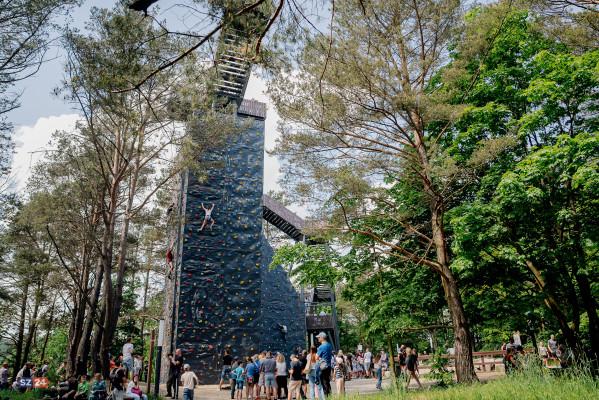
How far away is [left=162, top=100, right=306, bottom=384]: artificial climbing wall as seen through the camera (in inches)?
578

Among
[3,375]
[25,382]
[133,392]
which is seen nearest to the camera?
[133,392]

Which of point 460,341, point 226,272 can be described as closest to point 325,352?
point 460,341

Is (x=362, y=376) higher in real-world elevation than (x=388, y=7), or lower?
lower

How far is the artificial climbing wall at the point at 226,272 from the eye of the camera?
1468 centimetres

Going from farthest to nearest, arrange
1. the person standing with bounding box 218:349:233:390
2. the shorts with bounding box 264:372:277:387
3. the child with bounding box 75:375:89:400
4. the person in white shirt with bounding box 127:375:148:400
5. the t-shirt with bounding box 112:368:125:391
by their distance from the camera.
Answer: the person standing with bounding box 218:349:233:390
the shorts with bounding box 264:372:277:387
the child with bounding box 75:375:89:400
the person in white shirt with bounding box 127:375:148:400
the t-shirt with bounding box 112:368:125:391

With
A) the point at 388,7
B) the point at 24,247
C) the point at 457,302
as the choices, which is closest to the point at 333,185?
the point at 457,302

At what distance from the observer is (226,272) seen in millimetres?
15773

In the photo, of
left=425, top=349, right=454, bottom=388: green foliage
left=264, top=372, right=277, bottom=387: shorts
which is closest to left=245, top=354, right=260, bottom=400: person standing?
left=264, top=372, right=277, bottom=387: shorts

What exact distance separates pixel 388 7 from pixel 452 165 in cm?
472

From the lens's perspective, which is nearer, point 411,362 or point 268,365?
point 268,365

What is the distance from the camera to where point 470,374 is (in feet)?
28.8

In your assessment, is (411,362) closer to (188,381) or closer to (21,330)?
(188,381)

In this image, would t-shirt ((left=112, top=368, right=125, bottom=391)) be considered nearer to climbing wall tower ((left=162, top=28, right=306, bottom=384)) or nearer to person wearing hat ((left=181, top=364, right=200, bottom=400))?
person wearing hat ((left=181, top=364, right=200, bottom=400))

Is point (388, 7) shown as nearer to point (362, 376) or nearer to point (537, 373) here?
point (537, 373)
